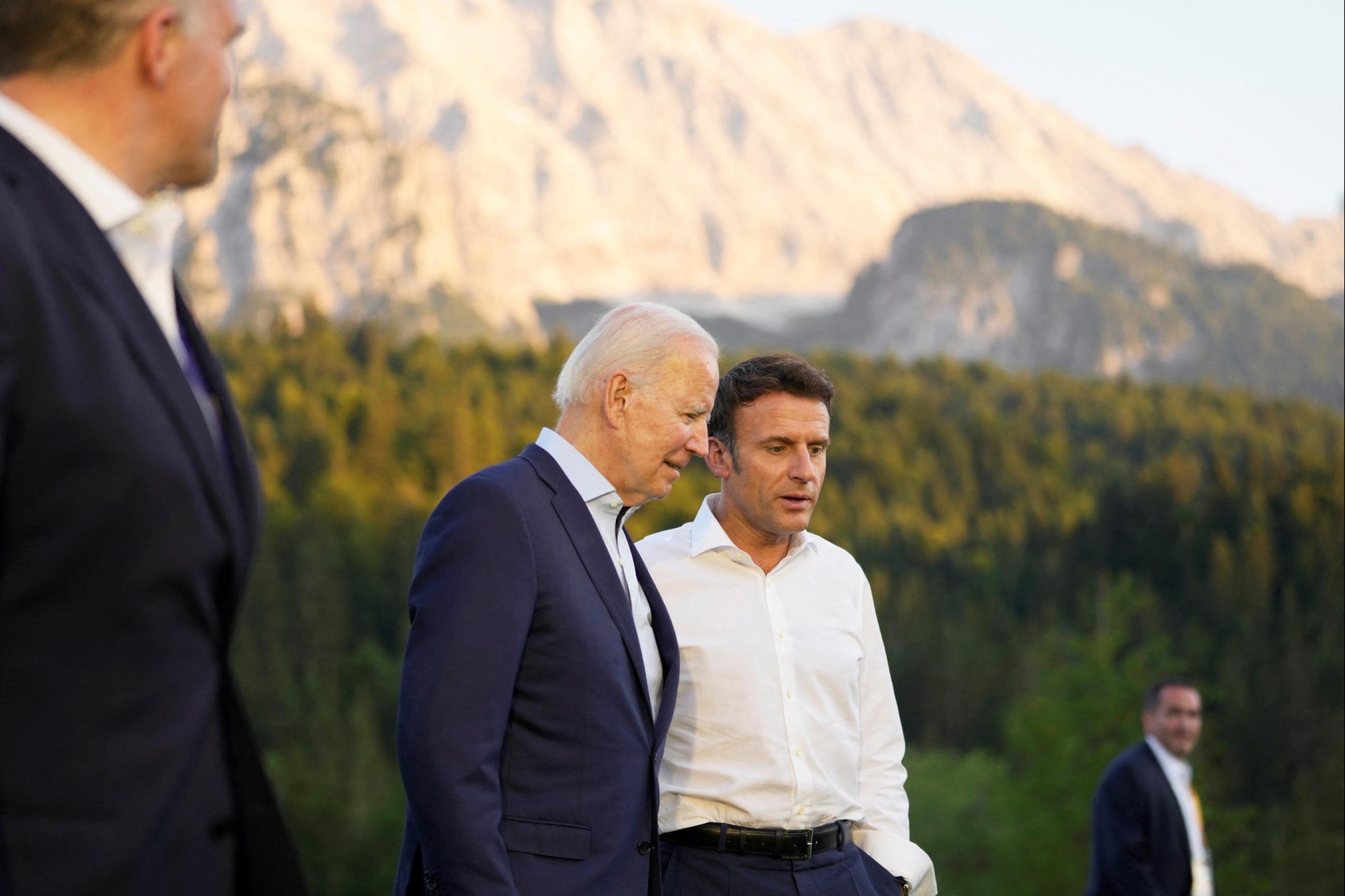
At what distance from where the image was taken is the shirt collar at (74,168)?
165 cm

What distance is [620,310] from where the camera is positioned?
127 inches

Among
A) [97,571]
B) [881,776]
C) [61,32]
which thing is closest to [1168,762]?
[881,776]

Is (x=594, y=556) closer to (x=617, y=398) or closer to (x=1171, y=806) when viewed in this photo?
(x=617, y=398)

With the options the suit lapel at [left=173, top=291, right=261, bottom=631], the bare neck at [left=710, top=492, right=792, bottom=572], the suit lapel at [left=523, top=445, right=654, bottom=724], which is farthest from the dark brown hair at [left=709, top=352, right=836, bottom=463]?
the suit lapel at [left=173, top=291, right=261, bottom=631]

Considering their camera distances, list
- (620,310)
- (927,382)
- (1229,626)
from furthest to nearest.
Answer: (927,382), (1229,626), (620,310)

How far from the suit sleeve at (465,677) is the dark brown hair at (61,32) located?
127cm

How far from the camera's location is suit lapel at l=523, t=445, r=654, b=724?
290cm

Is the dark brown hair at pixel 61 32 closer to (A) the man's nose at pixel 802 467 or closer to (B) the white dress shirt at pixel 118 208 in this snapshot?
(B) the white dress shirt at pixel 118 208

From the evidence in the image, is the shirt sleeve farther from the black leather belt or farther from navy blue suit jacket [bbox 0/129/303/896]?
navy blue suit jacket [bbox 0/129/303/896]

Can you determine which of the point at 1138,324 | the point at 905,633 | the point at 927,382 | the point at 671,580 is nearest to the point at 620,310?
the point at 671,580

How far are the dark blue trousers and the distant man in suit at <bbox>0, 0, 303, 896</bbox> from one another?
169cm

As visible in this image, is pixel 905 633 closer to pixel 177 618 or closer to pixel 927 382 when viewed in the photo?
pixel 927 382

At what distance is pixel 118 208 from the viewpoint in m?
1.69

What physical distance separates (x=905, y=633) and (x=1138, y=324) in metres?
105
